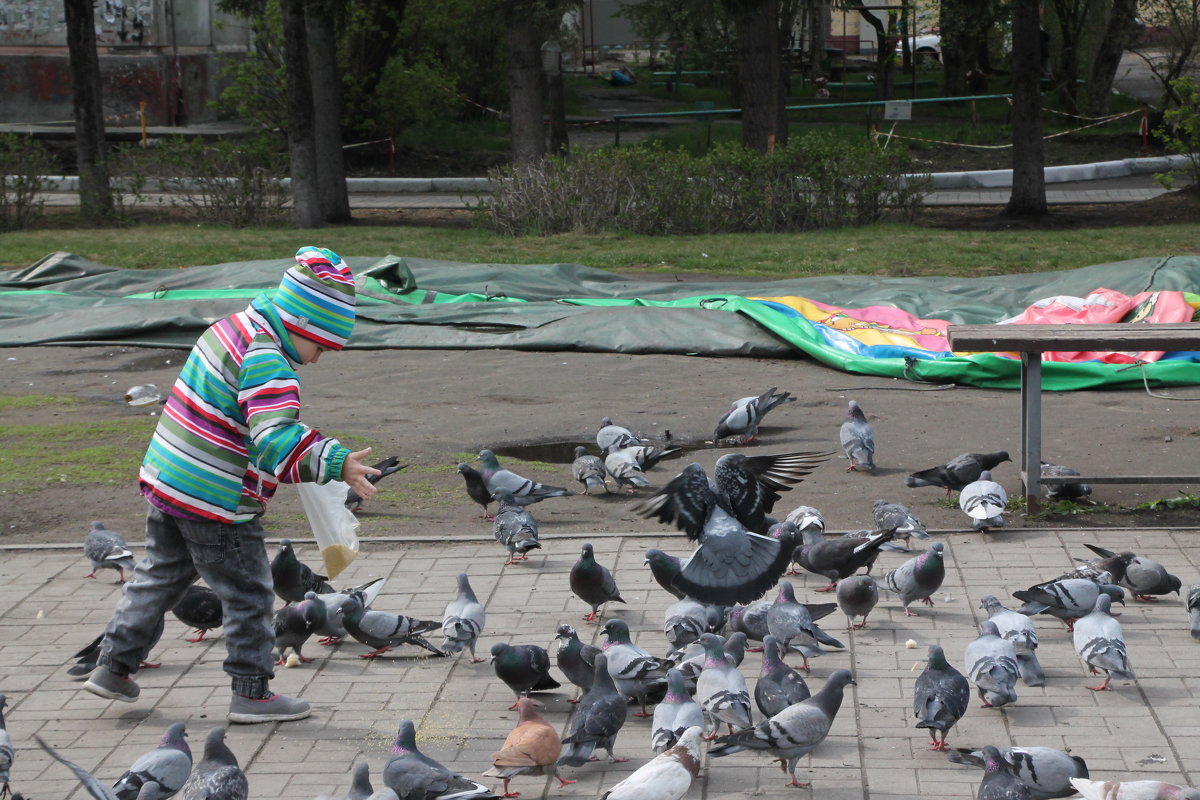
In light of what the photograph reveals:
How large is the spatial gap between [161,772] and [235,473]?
44.6 inches

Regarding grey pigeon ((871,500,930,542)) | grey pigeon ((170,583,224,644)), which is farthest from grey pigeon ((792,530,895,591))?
grey pigeon ((170,583,224,644))

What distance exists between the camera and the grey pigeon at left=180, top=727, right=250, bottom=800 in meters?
4.08

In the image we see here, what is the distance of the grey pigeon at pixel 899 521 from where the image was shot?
7.03m

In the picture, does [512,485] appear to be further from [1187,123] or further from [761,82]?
[1187,123]

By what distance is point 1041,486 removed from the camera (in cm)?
787

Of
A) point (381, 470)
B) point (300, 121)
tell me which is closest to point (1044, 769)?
point (381, 470)

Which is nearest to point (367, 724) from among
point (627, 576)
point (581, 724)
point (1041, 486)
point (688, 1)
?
point (581, 724)

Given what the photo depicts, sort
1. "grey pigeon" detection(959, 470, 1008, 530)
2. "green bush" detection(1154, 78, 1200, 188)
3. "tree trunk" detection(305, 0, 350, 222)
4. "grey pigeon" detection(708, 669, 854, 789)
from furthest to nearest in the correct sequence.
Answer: "tree trunk" detection(305, 0, 350, 222) < "green bush" detection(1154, 78, 1200, 188) < "grey pigeon" detection(959, 470, 1008, 530) < "grey pigeon" detection(708, 669, 854, 789)

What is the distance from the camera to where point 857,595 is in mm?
5914

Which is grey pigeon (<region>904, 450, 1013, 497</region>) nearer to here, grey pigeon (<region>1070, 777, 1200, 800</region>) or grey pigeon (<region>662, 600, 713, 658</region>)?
grey pigeon (<region>662, 600, 713, 658</region>)

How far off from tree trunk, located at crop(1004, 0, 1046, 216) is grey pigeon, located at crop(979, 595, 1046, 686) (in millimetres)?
16363

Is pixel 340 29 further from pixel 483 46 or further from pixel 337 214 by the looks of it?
pixel 483 46

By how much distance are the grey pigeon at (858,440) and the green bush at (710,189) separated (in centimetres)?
1126

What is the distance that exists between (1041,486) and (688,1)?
1542 centimetres
